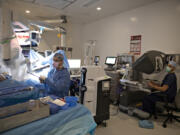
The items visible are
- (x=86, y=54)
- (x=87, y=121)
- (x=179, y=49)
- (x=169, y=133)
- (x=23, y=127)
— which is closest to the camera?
(x=23, y=127)

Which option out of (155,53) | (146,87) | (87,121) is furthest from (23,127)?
(155,53)

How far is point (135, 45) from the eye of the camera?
381cm

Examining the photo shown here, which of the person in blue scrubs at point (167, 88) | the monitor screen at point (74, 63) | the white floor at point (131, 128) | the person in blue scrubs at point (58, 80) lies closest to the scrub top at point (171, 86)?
the person in blue scrubs at point (167, 88)

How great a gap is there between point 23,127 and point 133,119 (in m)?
2.44

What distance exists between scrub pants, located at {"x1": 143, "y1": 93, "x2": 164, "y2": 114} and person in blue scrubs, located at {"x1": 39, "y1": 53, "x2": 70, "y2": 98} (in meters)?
1.89

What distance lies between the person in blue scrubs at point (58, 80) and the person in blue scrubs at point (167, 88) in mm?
1823

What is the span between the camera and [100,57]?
5.14 metres

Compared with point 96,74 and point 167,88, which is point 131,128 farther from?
point 96,74

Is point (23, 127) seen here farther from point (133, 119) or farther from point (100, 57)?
point (100, 57)

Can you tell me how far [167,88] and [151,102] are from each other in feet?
1.61

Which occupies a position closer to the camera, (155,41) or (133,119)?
(133,119)

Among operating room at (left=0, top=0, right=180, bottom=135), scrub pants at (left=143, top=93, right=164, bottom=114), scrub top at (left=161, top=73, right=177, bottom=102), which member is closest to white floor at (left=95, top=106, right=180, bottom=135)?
operating room at (left=0, top=0, right=180, bottom=135)

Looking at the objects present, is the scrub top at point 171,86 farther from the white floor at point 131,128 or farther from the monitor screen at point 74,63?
the monitor screen at point 74,63

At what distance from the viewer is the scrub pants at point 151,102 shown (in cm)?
261
